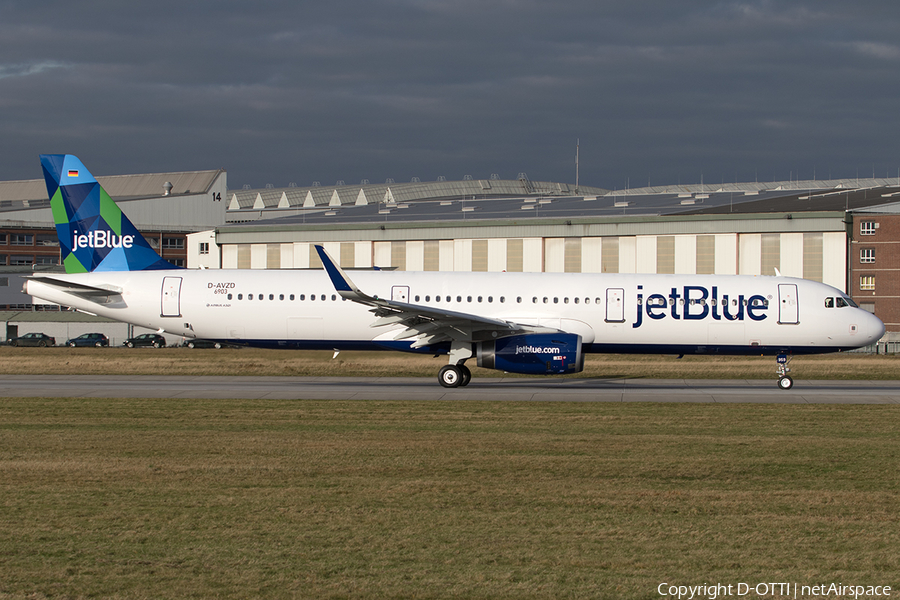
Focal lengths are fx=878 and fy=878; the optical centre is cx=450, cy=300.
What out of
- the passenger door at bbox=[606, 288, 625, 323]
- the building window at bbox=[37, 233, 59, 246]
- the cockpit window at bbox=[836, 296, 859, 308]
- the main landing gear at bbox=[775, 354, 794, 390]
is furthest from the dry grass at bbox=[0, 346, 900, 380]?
the building window at bbox=[37, 233, 59, 246]

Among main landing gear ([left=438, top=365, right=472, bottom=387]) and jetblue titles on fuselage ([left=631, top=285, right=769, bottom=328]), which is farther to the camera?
jetblue titles on fuselage ([left=631, top=285, right=769, bottom=328])

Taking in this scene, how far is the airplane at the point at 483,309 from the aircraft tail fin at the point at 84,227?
2.36 feet

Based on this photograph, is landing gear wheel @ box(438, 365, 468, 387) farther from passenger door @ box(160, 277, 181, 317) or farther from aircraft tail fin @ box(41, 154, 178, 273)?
aircraft tail fin @ box(41, 154, 178, 273)

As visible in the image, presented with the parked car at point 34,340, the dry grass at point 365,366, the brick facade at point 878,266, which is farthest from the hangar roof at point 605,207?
the dry grass at point 365,366

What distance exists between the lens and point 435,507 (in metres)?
10.9

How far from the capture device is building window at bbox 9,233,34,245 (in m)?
98.5

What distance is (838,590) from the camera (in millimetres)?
7738

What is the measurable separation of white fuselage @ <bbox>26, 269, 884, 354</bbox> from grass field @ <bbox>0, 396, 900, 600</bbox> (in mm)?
9927

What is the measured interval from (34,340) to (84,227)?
41.9 metres

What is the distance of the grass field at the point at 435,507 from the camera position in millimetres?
8078

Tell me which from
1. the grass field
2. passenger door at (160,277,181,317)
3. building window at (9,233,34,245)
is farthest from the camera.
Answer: building window at (9,233,34,245)

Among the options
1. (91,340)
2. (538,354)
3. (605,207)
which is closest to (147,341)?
(91,340)

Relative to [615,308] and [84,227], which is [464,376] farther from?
[84,227]

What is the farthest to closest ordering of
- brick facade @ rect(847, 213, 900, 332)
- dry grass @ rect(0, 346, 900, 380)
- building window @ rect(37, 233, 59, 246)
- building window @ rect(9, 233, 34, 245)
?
building window @ rect(37, 233, 59, 246)
building window @ rect(9, 233, 34, 245)
brick facade @ rect(847, 213, 900, 332)
dry grass @ rect(0, 346, 900, 380)
